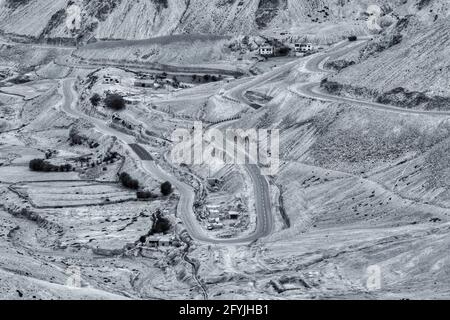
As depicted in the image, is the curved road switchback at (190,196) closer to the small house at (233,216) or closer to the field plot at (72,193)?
the small house at (233,216)

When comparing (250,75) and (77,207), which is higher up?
(250,75)

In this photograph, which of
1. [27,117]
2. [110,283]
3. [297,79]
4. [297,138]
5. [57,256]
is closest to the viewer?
[110,283]

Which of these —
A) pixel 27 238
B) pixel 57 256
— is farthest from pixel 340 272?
pixel 27 238

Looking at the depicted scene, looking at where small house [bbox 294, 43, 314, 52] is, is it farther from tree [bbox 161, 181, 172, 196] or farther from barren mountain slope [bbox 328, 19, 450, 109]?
tree [bbox 161, 181, 172, 196]

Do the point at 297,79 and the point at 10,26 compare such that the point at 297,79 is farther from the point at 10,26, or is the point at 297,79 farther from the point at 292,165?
the point at 10,26

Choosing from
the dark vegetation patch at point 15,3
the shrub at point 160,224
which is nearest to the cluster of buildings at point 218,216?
the shrub at point 160,224

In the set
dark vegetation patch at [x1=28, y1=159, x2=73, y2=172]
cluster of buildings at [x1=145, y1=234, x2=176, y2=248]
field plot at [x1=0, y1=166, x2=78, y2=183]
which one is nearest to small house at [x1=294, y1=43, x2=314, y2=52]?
dark vegetation patch at [x1=28, y1=159, x2=73, y2=172]

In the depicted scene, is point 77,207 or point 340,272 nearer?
point 340,272

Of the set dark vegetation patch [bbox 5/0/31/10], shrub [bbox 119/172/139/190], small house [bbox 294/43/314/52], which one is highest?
dark vegetation patch [bbox 5/0/31/10]
